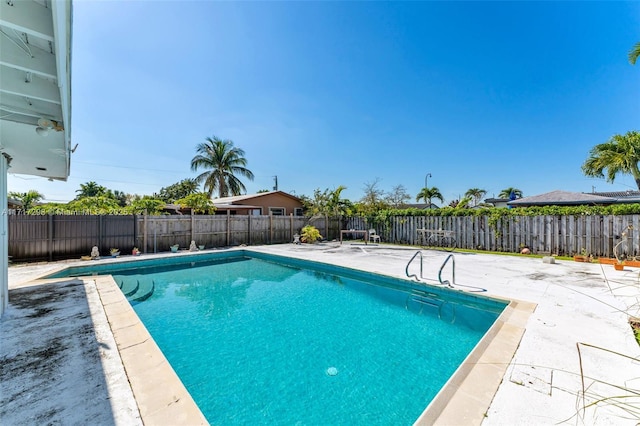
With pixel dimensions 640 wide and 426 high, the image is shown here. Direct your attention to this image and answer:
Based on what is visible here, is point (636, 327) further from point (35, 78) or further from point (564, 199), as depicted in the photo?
point (564, 199)

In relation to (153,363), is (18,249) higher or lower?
higher

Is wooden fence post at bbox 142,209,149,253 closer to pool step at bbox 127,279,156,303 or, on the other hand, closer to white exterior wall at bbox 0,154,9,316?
pool step at bbox 127,279,156,303

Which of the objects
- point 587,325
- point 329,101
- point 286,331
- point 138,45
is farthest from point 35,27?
point 329,101

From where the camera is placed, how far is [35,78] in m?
2.62

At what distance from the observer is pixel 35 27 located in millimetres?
1827

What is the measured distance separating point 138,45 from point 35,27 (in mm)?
8534

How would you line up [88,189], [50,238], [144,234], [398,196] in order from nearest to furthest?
[50,238], [144,234], [398,196], [88,189]

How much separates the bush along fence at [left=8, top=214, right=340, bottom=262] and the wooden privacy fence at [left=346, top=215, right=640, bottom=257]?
8.67 meters

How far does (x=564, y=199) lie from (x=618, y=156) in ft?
17.1

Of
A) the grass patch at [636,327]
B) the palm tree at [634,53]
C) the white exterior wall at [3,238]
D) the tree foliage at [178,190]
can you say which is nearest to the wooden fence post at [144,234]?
the white exterior wall at [3,238]

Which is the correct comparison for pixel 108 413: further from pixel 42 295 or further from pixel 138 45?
pixel 138 45

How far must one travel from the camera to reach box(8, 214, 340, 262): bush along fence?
29.6 ft

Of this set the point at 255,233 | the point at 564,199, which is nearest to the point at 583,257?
the point at 564,199

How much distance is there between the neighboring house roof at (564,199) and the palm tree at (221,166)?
73.0 ft
